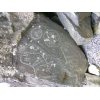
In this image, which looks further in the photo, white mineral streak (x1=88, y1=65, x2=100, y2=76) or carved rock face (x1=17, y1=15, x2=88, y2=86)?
white mineral streak (x1=88, y1=65, x2=100, y2=76)

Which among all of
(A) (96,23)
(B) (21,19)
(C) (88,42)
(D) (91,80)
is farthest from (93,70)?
(B) (21,19)

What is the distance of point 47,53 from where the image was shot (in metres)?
1.22

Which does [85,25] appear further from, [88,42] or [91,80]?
[91,80]

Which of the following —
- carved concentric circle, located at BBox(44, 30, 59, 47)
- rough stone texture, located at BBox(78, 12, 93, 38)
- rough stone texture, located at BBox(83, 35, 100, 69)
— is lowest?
rough stone texture, located at BBox(83, 35, 100, 69)

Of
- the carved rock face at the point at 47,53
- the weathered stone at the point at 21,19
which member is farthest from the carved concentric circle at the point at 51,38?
the weathered stone at the point at 21,19

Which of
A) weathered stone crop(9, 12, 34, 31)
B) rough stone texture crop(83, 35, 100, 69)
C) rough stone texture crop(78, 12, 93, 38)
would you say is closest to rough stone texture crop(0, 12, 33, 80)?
weathered stone crop(9, 12, 34, 31)

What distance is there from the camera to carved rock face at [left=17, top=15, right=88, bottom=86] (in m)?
1.20

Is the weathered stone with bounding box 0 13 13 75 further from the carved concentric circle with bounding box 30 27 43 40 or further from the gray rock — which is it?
the gray rock

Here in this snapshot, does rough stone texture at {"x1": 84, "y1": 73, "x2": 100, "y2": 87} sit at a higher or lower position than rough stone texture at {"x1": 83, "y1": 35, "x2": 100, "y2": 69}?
lower

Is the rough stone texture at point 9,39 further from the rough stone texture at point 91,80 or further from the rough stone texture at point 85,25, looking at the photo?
the rough stone texture at point 91,80

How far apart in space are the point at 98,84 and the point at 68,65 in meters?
0.22
